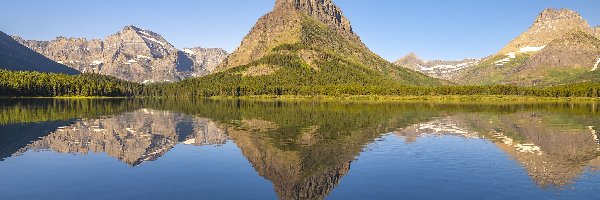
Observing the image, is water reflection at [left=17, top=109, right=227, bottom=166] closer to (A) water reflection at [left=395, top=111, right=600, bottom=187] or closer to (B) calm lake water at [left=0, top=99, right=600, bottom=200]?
(B) calm lake water at [left=0, top=99, right=600, bottom=200]

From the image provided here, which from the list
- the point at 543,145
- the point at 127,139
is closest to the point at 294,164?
the point at 127,139

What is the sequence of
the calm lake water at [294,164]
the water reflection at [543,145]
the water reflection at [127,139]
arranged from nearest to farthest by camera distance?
the calm lake water at [294,164], the water reflection at [543,145], the water reflection at [127,139]

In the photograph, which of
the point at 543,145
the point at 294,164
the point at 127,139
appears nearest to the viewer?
the point at 294,164

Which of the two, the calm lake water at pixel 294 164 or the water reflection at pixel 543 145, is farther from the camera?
the water reflection at pixel 543 145

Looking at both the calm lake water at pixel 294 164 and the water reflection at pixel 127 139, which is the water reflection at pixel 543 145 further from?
the water reflection at pixel 127 139

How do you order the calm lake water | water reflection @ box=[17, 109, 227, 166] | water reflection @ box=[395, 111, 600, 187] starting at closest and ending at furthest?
1. the calm lake water
2. water reflection @ box=[395, 111, 600, 187]
3. water reflection @ box=[17, 109, 227, 166]

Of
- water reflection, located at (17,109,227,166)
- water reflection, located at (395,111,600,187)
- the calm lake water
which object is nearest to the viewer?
the calm lake water

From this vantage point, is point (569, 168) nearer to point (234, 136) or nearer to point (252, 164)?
point (252, 164)

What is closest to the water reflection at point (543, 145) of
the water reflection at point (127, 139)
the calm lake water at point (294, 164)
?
the calm lake water at point (294, 164)

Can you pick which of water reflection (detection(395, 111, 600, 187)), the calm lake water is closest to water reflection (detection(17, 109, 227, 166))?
the calm lake water

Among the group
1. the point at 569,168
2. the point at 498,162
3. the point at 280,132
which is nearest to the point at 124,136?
the point at 280,132

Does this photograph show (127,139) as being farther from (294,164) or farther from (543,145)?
(543,145)

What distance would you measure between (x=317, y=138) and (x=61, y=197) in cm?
4453

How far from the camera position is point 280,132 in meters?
83.8
